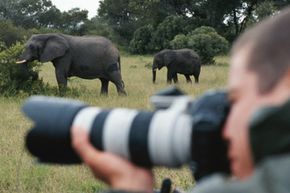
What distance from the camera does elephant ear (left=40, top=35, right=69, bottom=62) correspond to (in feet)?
36.9

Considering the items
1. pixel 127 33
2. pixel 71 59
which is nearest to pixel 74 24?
pixel 127 33

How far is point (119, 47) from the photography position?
117 ft

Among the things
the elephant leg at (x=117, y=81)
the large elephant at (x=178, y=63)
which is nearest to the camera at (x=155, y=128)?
the elephant leg at (x=117, y=81)

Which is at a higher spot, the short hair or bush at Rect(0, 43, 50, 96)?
the short hair

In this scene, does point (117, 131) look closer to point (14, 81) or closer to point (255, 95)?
point (255, 95)

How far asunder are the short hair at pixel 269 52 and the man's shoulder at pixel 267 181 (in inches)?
3.5

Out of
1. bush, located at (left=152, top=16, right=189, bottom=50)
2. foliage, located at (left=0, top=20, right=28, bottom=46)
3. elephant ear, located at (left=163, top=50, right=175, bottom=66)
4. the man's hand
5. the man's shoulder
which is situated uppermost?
bush, located at (left=152, top=16, right=189, bottom=50)

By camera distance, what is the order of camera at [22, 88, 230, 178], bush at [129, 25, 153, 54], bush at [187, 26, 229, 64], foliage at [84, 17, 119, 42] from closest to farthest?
camera at [22, 88, 230, 178] < bush at [187, 26, 229, 64] < bush at [129, 25, 153, 54] < foliage at [84, 17, 119, 42]

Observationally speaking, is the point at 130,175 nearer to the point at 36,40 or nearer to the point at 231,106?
the point at 231,106

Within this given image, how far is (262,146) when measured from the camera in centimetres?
85

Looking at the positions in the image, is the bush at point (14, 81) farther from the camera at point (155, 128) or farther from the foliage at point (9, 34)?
the foliage at point (9, 34)

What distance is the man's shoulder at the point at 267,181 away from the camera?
2.70 feet

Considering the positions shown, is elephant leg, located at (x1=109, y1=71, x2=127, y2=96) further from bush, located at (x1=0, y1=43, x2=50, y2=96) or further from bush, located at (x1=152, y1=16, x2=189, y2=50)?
bush, located at (x1=152, y1=16, x2=189, y2=50)

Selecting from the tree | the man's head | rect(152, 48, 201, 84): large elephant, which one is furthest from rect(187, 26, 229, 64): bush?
the man's head
